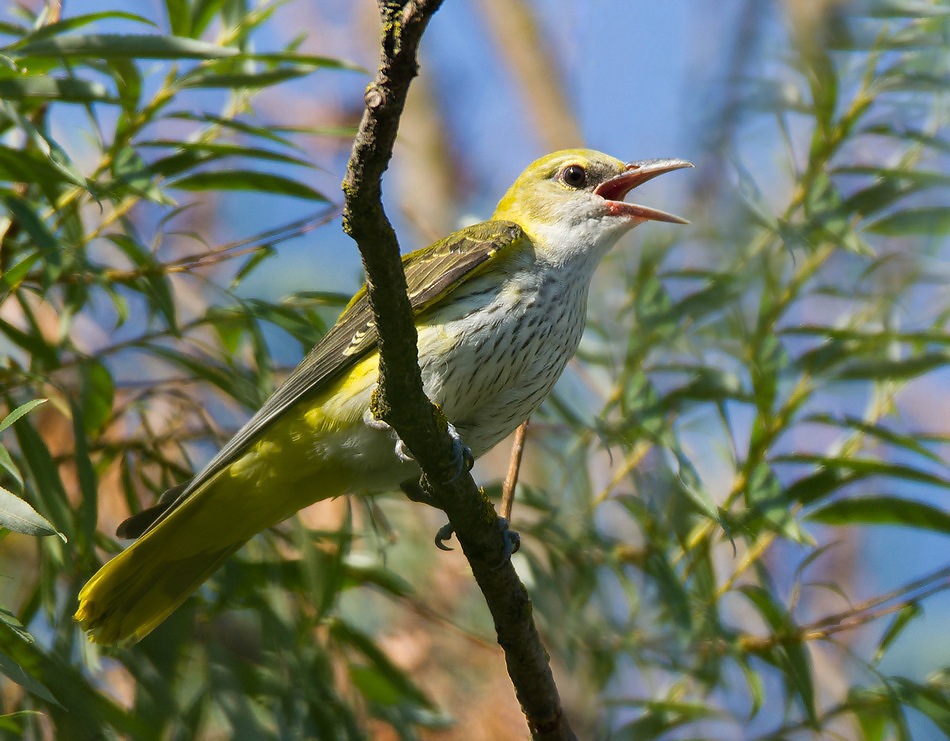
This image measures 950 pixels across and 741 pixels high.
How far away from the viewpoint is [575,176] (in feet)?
12.3

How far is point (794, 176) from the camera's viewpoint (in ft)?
11.6

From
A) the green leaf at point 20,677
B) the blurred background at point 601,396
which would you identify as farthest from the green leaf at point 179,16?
the green leaf at point 20,677

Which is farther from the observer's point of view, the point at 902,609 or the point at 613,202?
the point at 613,202

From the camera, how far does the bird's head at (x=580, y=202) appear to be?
3.42m

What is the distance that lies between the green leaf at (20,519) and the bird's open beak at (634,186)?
2.04m

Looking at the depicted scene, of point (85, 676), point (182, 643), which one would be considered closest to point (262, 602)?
point (182, 643)

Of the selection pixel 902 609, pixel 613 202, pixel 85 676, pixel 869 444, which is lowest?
pixel 85 676

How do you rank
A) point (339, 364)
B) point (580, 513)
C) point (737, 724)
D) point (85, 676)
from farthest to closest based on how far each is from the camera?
point (580, 513), point (737, 724), point (85, 676), point (339, 364)

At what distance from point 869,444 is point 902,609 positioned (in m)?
0.75

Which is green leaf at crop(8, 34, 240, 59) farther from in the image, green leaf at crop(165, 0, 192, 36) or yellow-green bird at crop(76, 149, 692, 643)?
yellow-green bird at crop(76, 149, 692, 643)

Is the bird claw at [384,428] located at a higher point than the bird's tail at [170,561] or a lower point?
higher

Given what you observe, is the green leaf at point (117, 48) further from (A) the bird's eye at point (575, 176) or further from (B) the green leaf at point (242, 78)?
(A) the bird's eye at point (575, 176)

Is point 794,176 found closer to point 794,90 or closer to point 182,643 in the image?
point 794,90

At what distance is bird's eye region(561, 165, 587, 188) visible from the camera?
373cm
